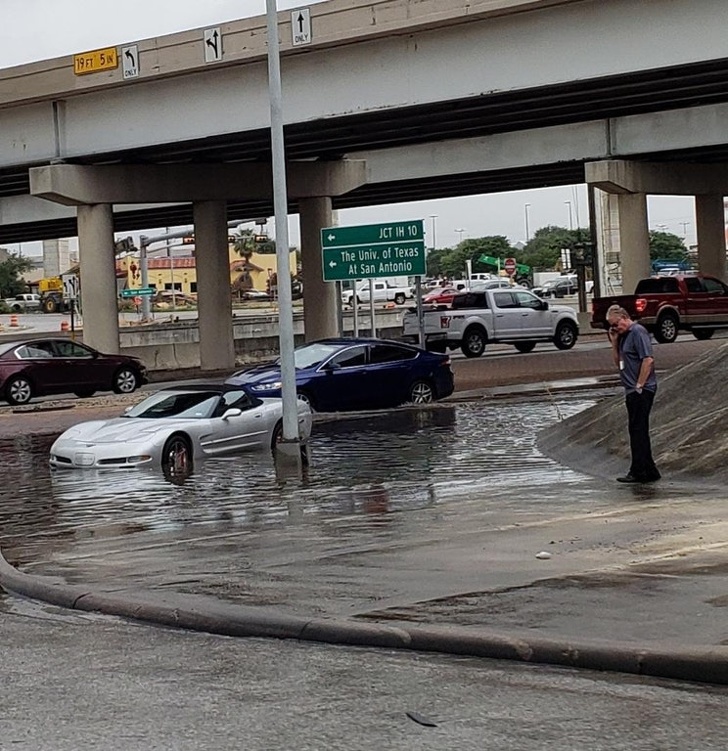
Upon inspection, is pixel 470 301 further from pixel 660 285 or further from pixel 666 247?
pixel 666 247

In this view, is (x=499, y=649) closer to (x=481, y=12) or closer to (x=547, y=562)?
(x=547, y=562)

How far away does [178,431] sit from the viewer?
1916 centimetres

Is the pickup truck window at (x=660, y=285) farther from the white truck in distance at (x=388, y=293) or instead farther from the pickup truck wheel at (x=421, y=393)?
the white truck in distance at (x=388, y=293)

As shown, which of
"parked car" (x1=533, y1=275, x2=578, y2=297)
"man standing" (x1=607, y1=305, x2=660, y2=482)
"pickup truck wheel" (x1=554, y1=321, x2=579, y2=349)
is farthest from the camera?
"parked car" (x1=533, y1=275, x2=578, y2=297)

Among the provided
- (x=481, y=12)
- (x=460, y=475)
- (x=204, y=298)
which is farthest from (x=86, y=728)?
(x=204, y=298)

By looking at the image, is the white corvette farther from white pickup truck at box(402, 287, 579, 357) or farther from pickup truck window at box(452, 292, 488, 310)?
pickup truck window at box(452, 292, 488, 310)

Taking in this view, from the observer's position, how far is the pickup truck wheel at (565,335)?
46281 millimetres

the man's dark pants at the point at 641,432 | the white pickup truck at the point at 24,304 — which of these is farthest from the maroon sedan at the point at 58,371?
the white pickup truck at the point at 24,304

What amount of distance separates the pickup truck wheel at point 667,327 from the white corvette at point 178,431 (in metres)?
25.9

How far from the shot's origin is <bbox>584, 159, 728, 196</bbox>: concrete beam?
49969mm

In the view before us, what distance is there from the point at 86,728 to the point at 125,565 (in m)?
4.83

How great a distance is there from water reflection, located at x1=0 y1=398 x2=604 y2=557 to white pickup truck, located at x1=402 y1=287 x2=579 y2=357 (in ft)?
69.8

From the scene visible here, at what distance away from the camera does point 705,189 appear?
185 feet

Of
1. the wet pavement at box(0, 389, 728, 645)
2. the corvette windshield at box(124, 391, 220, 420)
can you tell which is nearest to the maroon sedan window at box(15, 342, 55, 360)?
the corvette windshield at box(124, 391, 220, 420)
